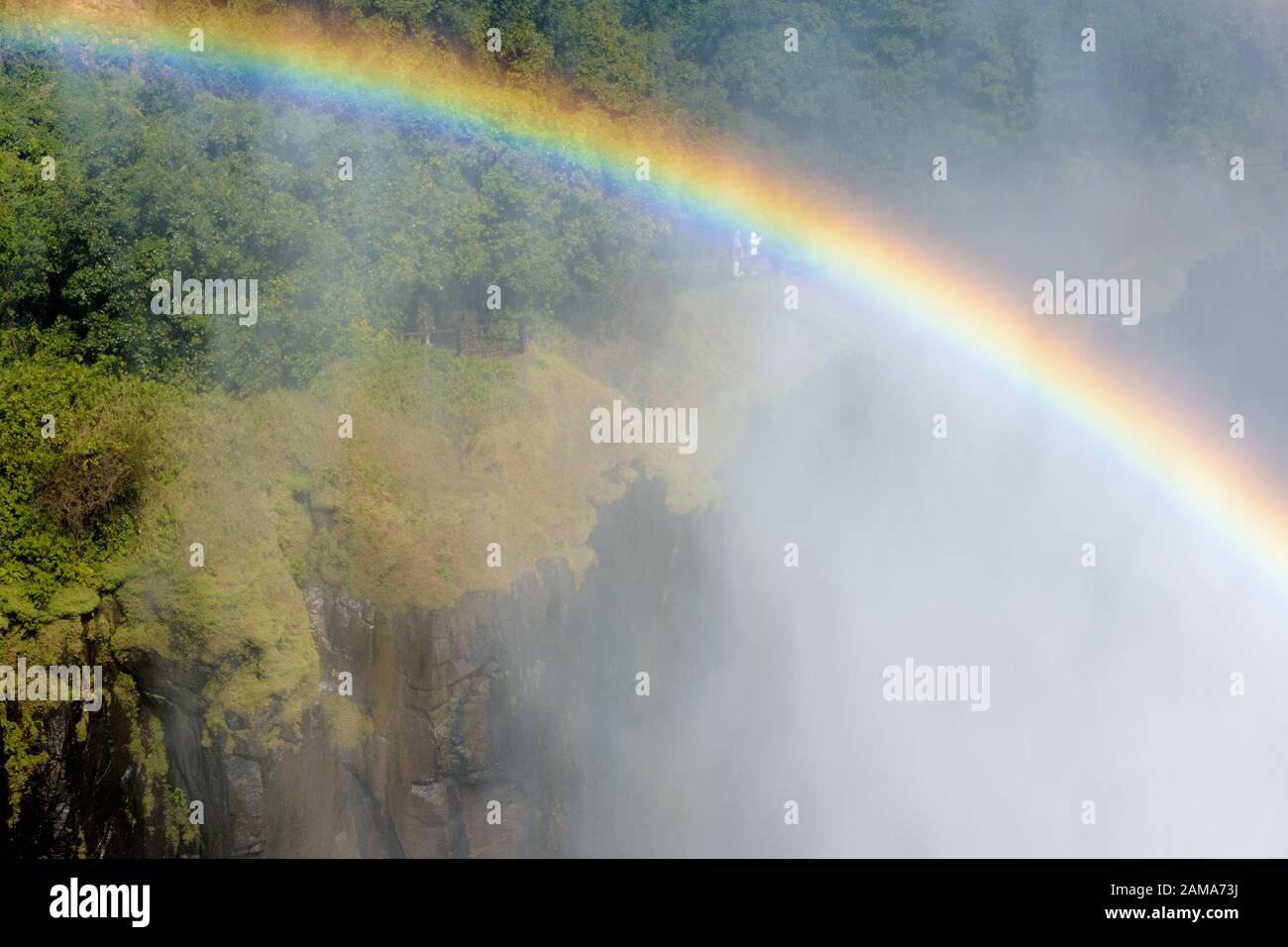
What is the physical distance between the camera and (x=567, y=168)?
Result: 35562mm

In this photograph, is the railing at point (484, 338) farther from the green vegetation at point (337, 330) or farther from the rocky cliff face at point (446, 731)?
the rocky cliff face at point (446, 731)

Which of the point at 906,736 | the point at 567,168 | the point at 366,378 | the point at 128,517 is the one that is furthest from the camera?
the point at 906,736

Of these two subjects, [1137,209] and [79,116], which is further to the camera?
[1137,209]

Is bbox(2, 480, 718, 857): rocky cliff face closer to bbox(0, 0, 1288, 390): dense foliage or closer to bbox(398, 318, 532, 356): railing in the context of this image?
bbox(398, 318, 532, 356): railing

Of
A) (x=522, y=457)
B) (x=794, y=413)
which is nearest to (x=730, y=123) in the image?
(x=794, y=413)

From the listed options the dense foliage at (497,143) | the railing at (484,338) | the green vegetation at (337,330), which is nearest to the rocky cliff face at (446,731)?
the green vegetation at (337,330)

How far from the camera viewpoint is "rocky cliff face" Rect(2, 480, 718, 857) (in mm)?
28078

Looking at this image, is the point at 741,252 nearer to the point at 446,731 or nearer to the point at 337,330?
the point at 337,330

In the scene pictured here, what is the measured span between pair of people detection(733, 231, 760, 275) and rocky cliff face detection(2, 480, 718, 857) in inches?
302

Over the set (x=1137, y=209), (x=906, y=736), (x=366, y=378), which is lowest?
(x=906, y=736)

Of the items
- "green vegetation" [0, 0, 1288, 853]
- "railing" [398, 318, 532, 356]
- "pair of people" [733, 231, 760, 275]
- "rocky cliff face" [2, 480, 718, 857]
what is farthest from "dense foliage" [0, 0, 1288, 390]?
"rocky cliff face" [2, 480, 718, 857]

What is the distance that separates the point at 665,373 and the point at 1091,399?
16.2 metres

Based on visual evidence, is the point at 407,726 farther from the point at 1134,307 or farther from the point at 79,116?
the point at 1134,307

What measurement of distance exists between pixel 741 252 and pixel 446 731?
16.8 meters
